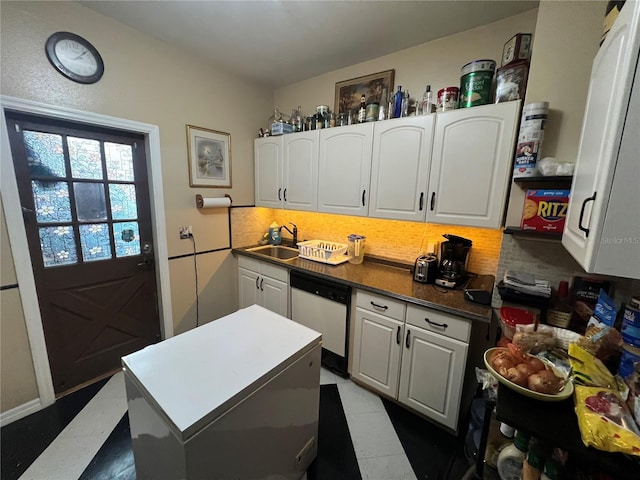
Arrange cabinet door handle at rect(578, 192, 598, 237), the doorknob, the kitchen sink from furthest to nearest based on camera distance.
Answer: the kitchen sink → the doorknob → cabinet door handle at rect(578, 192, 598, 237)

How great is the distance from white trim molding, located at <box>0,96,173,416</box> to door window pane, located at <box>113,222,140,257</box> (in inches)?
5.3

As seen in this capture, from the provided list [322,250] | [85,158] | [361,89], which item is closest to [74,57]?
[85,158]

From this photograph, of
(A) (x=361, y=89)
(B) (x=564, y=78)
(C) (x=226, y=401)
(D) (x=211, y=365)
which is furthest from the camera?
(A) (x=361, y=89)

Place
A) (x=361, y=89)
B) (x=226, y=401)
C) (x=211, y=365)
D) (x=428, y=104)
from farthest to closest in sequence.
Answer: (x=361, y=89)
(x=428, y=104)
(x=211, y=365)
(x=226, y=401)

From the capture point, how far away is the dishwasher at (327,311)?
75.2 inches

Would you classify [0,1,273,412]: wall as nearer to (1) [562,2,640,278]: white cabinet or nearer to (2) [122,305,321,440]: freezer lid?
(2) [122,305,321,440]: freezer lid

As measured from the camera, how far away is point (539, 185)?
1.29 metres

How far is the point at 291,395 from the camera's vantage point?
1.10 meters

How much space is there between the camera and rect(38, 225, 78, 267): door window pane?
1649 millimetres

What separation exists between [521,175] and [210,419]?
1.72 m

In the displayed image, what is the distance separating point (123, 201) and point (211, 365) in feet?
5.60

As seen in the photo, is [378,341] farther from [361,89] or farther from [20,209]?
[20,209]

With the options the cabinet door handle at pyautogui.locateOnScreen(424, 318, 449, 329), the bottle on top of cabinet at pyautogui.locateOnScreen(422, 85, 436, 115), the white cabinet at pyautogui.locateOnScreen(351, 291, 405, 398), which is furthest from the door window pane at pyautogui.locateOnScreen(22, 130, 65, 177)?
the cabinet door handle at pyautogui.locateOnScreen(424, 318, 449, 329)

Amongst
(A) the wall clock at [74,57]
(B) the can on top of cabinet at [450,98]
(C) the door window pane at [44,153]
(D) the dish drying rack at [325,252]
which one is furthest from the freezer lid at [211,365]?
(A) the wall clock at [74,57]
